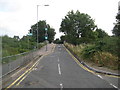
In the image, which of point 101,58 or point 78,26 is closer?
point 101,58

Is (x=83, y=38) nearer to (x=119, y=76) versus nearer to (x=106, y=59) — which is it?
(x=106, y=59)

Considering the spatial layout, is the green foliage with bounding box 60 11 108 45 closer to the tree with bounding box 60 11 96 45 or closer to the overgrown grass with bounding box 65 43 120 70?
the tree with bounding box 60 11 96 45

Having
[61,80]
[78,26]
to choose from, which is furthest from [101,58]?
[78,26]

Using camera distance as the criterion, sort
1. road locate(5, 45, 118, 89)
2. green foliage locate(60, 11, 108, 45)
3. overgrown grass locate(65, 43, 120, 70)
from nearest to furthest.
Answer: road locate(5, 45, 118, 89) → overgrown grass locate(65, 43, 120, 70) → green foliage locate(60, 11, 108, 45)

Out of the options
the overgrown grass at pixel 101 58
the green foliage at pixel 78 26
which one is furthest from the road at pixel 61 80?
the green foliage at pixel 78 26

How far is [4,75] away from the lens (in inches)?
631

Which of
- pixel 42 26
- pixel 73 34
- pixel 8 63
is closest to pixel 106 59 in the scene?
pixel 8 63

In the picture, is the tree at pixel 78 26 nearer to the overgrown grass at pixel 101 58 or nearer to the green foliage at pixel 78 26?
the green foliage at pixel 78 26

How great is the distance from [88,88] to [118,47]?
10593 mm

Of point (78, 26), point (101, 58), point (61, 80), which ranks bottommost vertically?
point (61, 80)

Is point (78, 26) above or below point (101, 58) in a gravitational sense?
above

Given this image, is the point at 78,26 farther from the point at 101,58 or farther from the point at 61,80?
the point at 61,80

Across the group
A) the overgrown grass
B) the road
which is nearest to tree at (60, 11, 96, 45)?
the overgrown grass

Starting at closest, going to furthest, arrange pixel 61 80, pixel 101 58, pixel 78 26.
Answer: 1. pixel 61 80
2. pixel 101 58
3. pixel 78 26
